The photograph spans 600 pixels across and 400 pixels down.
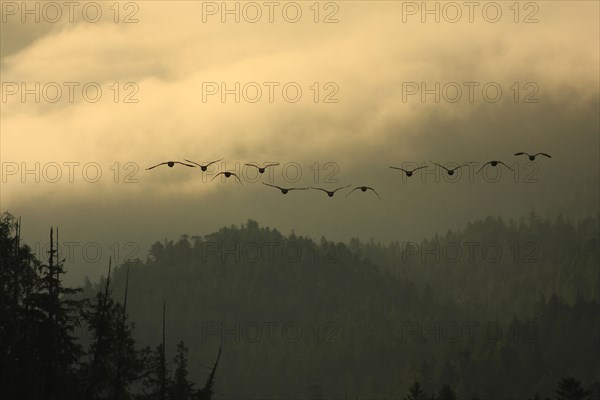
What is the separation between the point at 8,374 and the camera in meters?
32.3

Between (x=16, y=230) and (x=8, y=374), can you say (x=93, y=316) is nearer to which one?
(x=16, y=230)

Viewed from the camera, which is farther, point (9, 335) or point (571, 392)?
point (571, 392)

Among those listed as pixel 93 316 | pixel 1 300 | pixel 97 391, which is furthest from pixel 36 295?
pixel 93 316

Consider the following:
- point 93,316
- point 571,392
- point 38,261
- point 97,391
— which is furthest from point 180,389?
point 571,392

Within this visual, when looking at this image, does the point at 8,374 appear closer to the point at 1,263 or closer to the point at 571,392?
the point at 1,263

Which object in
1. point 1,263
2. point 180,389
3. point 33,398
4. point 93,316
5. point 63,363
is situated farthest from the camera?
point 180,389

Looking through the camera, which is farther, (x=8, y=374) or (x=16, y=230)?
(x=16, y=230)

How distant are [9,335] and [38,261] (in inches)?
352

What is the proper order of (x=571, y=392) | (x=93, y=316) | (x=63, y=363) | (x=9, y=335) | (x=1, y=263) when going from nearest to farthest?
(x=9, y=335) → (x=63, y=363) → (x=1, y=263) → (x=93, y=316) → (x=571, y=392)

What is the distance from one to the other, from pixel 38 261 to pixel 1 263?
2613mm

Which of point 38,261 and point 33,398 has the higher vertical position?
point 38,261

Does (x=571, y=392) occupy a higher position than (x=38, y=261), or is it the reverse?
(x=38, y=261)

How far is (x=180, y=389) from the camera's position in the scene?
51125 millimetres

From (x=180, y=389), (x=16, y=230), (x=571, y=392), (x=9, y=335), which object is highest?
(x=16, y=230)
